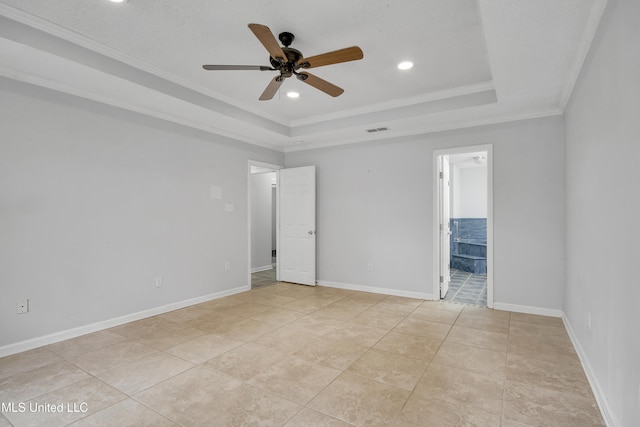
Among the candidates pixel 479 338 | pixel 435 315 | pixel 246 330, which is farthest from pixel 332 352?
pixel 435 315

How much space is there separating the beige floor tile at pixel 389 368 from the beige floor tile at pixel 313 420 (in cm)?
59

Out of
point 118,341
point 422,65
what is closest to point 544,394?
point 422,65

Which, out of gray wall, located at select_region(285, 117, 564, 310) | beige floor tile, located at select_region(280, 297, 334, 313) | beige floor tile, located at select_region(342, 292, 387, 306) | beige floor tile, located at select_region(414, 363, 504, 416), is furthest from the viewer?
beige floor tile, located at select_region(342, 292, 387, 306)

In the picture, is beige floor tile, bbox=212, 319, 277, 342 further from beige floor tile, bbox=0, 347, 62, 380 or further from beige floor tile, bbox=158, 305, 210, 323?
beige floor tile, bbox=0, 347, 62, 380

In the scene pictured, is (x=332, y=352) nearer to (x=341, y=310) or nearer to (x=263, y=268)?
(x=341, y=310)

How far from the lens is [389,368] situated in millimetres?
2561

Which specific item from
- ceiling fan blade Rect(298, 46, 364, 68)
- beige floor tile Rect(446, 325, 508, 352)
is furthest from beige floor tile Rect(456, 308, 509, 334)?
ceiling fan blade Rect(298, 46, 364, 68)

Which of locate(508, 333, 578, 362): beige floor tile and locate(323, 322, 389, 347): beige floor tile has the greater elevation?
locate(508, 333, 578, 362): beige floor tile

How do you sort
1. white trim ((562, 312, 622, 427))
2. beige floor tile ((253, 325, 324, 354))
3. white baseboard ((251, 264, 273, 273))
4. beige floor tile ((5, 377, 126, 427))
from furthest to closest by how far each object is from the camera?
white baseboard ((251, 264, 273, 273))
beige floor tile ((253, 325, 324, 354))
beige floor tile ((5, 377, 126, 427))
white trim ((562, 312, 622, 427))

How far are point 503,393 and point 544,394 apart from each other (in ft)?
0.90

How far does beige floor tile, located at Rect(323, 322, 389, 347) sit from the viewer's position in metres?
3.12

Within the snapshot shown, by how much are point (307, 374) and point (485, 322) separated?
7.72 ft

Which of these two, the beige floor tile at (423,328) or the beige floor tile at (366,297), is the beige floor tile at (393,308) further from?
the beige floor tile at (423,328)

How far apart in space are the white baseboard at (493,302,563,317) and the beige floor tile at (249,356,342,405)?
275 centimetres
